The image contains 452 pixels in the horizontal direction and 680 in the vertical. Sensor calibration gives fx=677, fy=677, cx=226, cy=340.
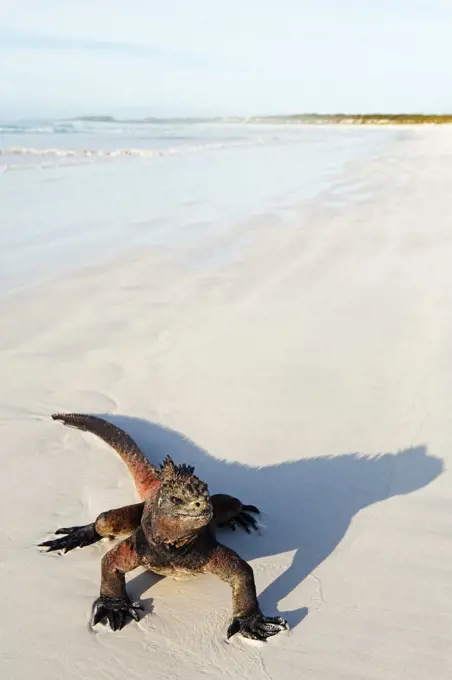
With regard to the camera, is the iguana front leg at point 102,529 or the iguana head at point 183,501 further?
the iguana front leg at point 102,529

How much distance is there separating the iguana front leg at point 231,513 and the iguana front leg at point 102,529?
1.17 ft

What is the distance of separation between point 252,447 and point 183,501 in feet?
5.28

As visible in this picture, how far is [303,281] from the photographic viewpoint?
7672mm

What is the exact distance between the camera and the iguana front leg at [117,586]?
2.79 m

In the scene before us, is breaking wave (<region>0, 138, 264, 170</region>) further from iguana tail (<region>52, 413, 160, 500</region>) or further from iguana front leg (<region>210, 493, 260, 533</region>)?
iguana front leg (<region>210, 493, 260, 533</region>)

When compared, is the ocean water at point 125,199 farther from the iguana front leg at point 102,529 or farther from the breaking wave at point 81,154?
the iguana front leg at point 102,529

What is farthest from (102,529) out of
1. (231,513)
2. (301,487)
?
(301,487)

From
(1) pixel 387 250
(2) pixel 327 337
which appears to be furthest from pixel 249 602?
(1) pixel 387 250

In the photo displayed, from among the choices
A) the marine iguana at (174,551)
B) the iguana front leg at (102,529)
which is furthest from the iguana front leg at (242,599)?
the iguana front leg at (102,529)

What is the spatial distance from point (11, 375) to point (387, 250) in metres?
5.78

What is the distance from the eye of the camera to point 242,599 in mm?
2748

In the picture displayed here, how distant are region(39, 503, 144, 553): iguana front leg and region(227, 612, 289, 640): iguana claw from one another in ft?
2.31

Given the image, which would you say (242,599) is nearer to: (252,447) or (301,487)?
(301,487)

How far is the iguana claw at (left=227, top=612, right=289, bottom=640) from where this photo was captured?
105 inches
